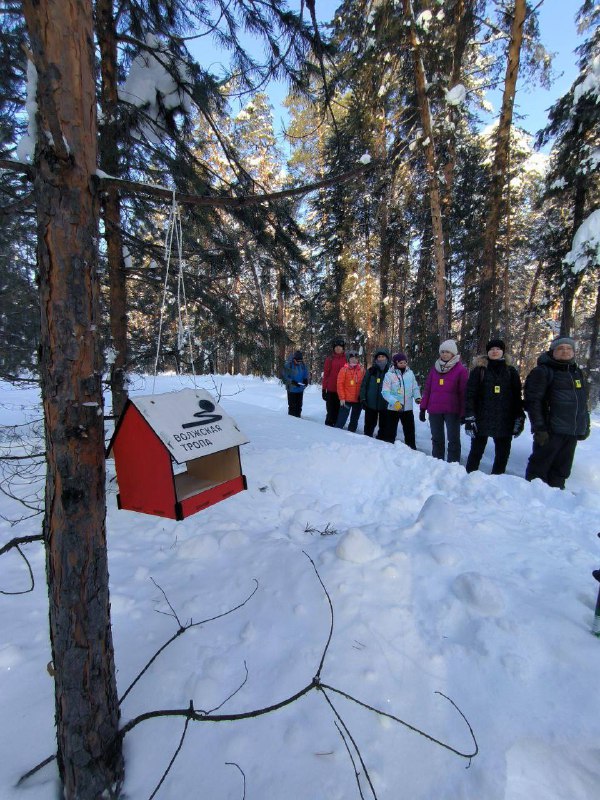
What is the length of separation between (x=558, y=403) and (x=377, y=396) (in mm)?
3073

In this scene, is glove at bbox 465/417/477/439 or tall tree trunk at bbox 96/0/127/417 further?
glove at bbox 465/417/477/439

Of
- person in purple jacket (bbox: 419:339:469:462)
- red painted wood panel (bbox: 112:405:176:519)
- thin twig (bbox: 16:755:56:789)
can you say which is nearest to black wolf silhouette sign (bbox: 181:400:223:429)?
red painted wood panel (bbox: 112:405:176:519)

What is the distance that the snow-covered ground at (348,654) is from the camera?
4.99ft

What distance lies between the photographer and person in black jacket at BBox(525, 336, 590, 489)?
15.2 ft

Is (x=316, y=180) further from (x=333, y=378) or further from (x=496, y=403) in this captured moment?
(x=496, y=403)

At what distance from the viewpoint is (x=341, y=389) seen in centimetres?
810

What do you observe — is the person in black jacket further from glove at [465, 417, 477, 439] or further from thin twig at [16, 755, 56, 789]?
thin twig at [16, 755, 56, 789]

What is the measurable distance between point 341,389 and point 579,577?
581cm

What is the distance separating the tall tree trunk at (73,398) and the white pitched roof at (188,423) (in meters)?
0.62

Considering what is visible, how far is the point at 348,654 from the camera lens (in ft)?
6.50

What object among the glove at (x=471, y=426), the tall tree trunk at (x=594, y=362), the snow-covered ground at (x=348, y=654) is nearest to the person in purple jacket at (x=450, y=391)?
the glove at (x=471, y=426)

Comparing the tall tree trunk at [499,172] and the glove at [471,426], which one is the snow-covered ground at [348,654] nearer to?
the glove at [471,426]

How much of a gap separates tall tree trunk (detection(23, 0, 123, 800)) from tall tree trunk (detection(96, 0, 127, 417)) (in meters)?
2.26

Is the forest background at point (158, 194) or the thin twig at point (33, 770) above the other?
the forest background at point (158, 194)
